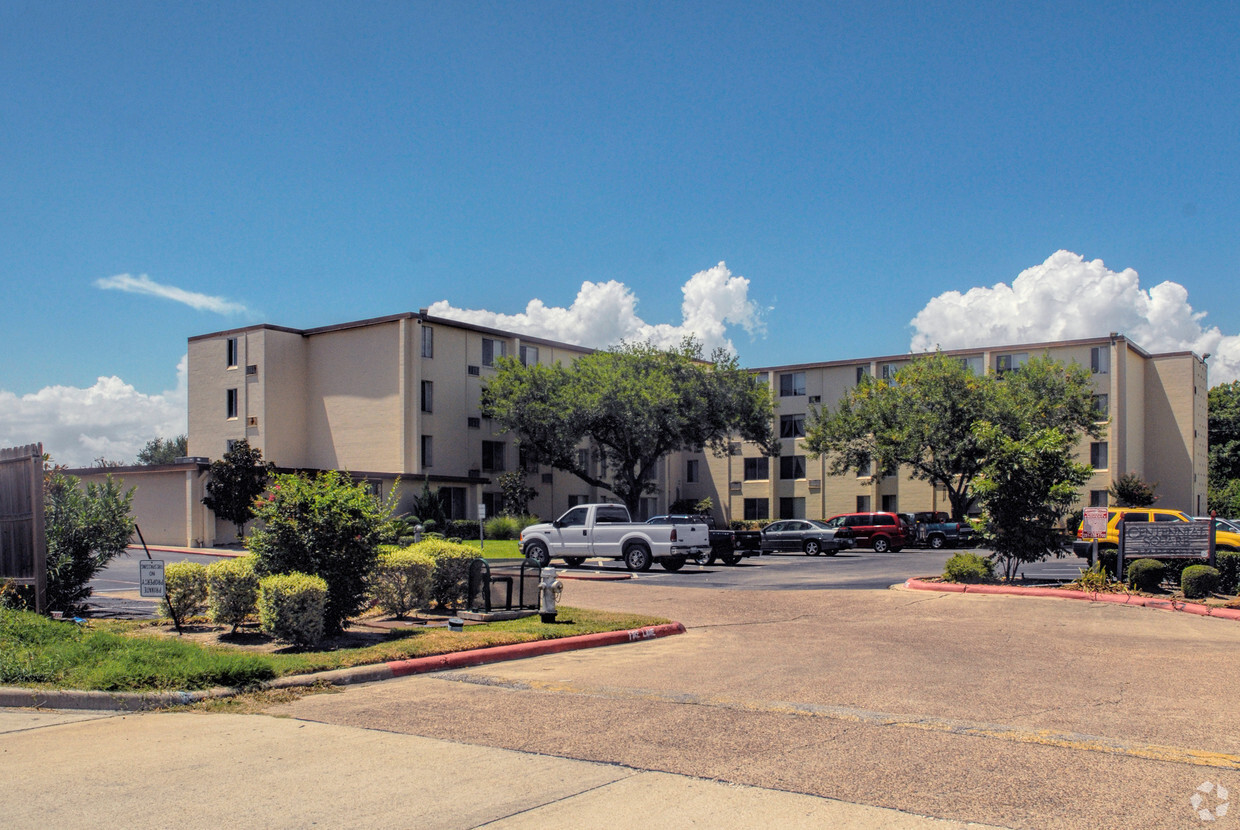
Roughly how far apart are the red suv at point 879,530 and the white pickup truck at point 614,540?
16.5 meters

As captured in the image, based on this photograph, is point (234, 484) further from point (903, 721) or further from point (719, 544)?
point (903, 721)

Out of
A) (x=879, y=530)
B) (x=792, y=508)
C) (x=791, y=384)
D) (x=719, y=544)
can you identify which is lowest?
(x=792, y=508)

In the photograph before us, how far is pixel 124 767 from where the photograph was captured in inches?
267

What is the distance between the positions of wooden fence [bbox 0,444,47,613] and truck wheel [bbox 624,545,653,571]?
16.5 m

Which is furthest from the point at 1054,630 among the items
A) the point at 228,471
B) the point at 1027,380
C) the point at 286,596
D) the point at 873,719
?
the point at 1027,380

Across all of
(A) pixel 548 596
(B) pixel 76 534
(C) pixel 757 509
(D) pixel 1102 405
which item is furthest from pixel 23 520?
(D) pixel 1102 405

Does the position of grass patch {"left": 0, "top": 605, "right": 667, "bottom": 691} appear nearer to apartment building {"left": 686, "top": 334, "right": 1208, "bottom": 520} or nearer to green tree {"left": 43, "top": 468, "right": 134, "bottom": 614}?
green tree {"left": 43, "top": 468, "right": 134, "bottom": 614}

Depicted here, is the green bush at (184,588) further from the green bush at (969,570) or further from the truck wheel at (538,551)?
the truck wheel at (538,551)

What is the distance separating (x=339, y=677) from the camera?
991 centimetres

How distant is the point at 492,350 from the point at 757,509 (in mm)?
23357

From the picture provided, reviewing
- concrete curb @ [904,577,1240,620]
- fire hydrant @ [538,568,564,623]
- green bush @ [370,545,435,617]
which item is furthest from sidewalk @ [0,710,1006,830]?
concrete curb @ [904,577,1240,620]

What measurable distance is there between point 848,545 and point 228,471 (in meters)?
25.2

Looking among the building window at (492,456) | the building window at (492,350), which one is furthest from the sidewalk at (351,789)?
the building window at (492,350)

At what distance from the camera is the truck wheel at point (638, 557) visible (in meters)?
27.5
